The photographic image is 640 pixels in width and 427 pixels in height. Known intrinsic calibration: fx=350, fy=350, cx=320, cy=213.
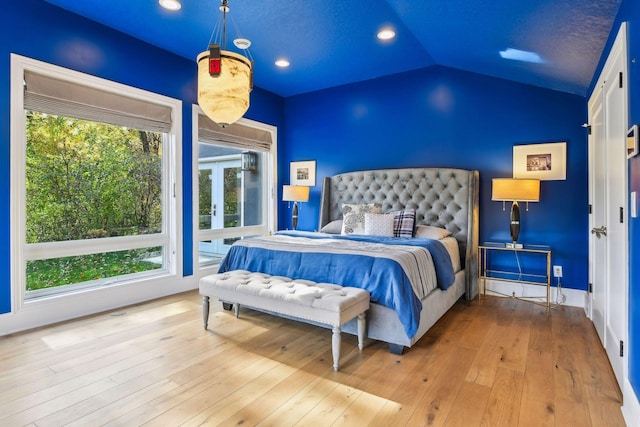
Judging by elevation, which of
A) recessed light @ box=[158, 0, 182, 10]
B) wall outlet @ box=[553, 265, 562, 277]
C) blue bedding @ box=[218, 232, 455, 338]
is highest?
recessed light @ box=[158, 0, 182, 10]

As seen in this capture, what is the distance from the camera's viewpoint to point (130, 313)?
3523 mm

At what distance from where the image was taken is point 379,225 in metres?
4.06

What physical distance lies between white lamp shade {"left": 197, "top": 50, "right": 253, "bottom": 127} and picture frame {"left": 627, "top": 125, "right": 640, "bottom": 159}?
2.16 metres

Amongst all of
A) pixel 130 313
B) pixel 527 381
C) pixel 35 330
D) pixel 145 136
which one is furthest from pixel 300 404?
pixel 145 136

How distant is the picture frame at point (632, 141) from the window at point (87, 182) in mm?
4194

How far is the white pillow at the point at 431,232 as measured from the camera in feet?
13.0

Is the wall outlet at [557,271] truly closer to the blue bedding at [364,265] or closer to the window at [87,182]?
the blue bedding at [364,265]

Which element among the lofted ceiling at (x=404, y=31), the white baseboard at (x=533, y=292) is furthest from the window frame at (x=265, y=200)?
the white baseboard at (x=533, y=292)

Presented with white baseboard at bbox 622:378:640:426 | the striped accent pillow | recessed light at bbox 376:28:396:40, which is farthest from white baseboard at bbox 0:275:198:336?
white baseboard at bbox 622:378:640:426

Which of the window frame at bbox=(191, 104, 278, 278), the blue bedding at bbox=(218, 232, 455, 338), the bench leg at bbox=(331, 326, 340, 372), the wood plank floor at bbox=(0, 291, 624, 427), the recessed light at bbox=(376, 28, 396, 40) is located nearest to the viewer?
the wood plank floor at bbox=(0, 291, 624, 427)

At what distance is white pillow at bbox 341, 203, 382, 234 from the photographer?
4.34 meters

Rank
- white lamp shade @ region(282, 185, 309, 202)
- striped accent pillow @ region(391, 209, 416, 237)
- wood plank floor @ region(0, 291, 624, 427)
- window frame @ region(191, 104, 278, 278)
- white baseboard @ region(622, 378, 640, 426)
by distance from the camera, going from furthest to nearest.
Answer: white lamp shade @ region(282, 185, 309, 202) → window frame @ region(191, 104, 278, 278) → striped accent pillow @ region(391, 209, 416, 237) → wood plank floor @ region(0, 291, 624, 427) → white baseboard @ region(622, 378, 640, 426)

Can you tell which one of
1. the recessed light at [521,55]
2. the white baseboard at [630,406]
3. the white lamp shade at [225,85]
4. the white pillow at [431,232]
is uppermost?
the recessed light at [521,55]

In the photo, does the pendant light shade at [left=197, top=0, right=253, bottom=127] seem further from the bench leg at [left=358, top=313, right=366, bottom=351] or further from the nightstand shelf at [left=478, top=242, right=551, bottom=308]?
the nightstand shelf at [left=478, top=242, right=551, bottom=308]
